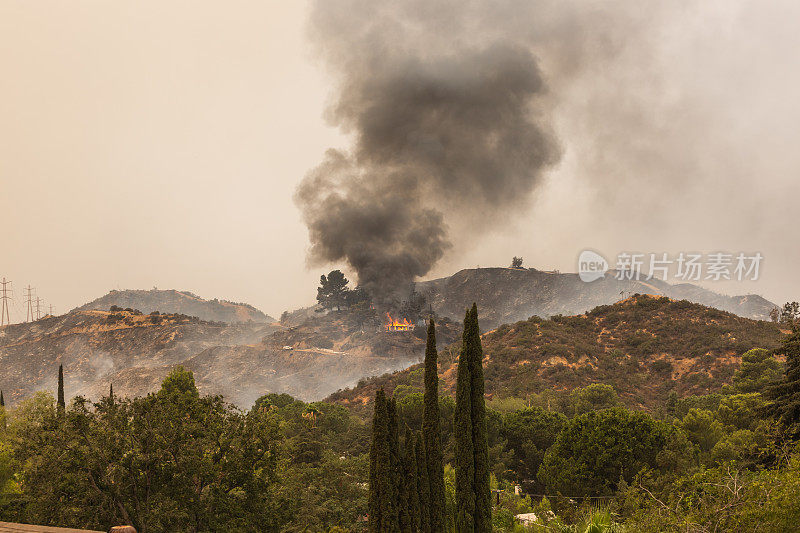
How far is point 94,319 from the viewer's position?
148 metres

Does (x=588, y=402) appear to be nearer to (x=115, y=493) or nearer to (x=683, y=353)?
(x=683, y=353)

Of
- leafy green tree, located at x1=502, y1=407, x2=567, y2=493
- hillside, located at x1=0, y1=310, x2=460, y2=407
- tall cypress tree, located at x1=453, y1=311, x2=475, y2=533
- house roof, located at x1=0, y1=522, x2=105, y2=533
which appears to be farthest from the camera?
hillside, located at x1=0, y1=310, x2=460, y2=407

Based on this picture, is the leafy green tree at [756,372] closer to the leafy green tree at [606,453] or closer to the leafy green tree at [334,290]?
the leafy green tree at [606,453]

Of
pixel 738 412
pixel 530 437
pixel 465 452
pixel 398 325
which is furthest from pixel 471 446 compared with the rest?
pixel 398 325

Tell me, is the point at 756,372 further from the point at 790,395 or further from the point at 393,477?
the point at 393,477

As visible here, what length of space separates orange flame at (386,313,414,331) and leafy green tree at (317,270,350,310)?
20.5 meters

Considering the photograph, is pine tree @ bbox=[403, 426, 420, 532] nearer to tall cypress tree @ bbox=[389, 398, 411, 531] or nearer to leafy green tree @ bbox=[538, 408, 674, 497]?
tall cypress tree @ bbox=[389, 398, 411, 531]

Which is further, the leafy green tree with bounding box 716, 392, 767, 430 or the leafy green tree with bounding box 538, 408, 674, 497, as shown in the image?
the leafy green tree with bounding box 716, 392, 767, 430

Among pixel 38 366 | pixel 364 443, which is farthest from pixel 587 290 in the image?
pixel 38 366

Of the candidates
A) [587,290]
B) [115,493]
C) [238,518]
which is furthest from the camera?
[587,290]

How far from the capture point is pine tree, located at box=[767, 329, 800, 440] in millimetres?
17766

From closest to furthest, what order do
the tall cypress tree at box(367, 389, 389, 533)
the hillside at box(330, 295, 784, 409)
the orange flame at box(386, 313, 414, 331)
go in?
the tall cypress tree at box(367, 389, 389, 533), the hillside at box(330, 295, 784, 409), the orange flame at box(386, 313, 414, 331)

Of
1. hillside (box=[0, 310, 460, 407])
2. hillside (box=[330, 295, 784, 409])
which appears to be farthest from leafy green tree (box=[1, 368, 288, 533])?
hillside (box=[0, 310, 460, 407])

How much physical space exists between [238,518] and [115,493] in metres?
4.05
